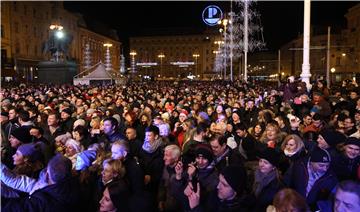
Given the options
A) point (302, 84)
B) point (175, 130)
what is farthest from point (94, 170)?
point (302, 84)

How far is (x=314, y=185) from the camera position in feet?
16.8

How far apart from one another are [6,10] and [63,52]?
20.9 metres

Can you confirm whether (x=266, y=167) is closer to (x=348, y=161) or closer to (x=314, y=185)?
(x=314, y=185)

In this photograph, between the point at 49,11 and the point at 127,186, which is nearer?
the point at 127,186

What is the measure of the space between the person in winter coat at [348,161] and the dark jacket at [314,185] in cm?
66

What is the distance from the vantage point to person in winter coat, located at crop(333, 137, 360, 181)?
5867 millimetres

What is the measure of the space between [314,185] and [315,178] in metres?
0.13

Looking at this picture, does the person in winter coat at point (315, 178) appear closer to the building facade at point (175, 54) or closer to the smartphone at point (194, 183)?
the smartphone at point (194, 183)

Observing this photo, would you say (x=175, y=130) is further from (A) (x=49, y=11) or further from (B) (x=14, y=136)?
(A) (x=49, y=11)

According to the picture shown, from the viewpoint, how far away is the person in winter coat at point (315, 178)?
5.05 metres

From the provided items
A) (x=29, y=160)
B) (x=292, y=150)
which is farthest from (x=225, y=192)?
(x=29, y=160)

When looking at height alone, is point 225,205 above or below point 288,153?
below

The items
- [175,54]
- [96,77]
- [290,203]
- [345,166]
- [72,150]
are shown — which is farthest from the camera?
[175,54]

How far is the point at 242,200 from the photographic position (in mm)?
4559
